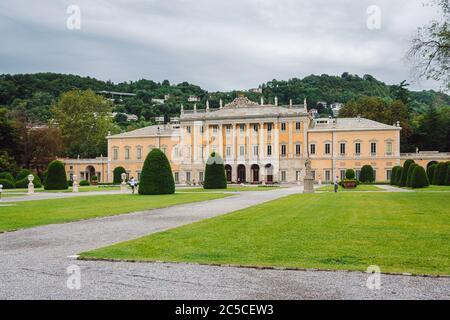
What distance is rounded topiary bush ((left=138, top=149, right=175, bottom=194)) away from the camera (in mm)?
30188

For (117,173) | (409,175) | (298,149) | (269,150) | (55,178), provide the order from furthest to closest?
(269,150) → (298,149) → (117,173) → (55,178) → (409,175)

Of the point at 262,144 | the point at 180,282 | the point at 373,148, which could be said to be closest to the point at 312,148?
the point at 262,144

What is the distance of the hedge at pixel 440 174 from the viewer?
3947 centimetres

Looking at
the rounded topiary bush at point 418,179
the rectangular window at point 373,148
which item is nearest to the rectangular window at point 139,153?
the rectangular window at point 373,148

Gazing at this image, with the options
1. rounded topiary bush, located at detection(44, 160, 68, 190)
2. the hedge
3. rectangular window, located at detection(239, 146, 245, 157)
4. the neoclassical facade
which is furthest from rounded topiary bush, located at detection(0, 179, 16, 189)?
the hedge

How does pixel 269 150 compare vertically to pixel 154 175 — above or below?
above

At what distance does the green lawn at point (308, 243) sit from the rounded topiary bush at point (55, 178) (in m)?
28.1

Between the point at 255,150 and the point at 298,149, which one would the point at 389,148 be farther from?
the point at 255,150

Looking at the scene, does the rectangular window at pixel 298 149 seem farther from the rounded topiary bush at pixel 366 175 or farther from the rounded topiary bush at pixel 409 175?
the rounded topiary bush at pixel 409 175

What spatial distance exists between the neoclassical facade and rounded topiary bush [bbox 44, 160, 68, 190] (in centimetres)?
2545

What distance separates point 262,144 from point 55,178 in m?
30.3

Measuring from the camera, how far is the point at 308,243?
31.5 feet

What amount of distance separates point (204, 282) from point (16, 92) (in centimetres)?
8769

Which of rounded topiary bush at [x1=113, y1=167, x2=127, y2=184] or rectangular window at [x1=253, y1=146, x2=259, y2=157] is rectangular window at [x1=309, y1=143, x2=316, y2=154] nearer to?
rectangular window at [x1=253, y1=146, x2=259, y2=157]
